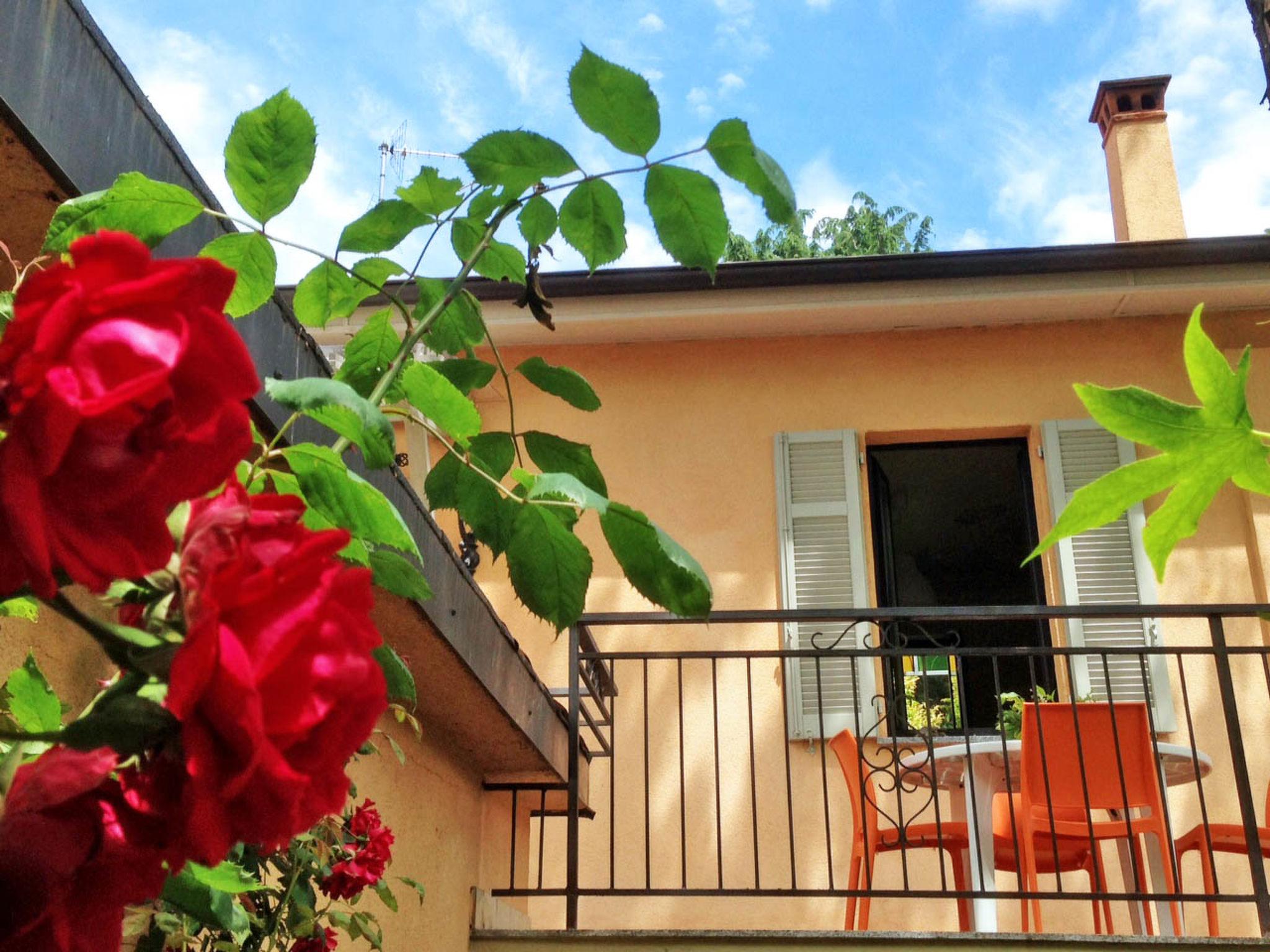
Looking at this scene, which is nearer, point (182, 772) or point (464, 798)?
point (182, 772)

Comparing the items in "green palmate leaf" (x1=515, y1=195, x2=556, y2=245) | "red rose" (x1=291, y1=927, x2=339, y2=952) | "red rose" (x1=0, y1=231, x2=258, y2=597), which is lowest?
"red rose" (x1=0, y1=231, x2=258, y2=597)

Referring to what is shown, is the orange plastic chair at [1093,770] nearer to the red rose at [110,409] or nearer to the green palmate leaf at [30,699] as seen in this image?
the green palmate leaf at [30,699]

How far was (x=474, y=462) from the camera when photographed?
2.70ft

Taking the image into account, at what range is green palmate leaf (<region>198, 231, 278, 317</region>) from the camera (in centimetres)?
75

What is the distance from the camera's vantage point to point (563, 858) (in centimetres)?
600

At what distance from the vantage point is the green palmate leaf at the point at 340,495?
0.63m

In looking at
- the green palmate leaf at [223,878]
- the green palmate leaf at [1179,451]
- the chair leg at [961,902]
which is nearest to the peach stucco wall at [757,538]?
the chair leg at [961,902]

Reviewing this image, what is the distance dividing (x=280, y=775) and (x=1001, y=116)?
26.6 metres

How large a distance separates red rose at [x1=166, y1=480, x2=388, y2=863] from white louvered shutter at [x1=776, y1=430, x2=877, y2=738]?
6099 millimetres

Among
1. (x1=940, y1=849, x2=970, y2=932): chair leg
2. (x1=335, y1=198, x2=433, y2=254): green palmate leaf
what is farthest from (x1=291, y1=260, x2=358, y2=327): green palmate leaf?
(x1=940, y1=849, x2=970, y2=932): chair leg

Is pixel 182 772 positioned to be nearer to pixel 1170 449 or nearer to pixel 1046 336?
pixel 1170 449

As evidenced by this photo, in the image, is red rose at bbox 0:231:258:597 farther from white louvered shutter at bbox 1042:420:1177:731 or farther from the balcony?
white louvered shutter at bbox 1042:420:1177:731

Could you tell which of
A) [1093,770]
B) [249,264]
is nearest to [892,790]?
[1093,770]

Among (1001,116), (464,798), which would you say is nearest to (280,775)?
(464,798)
